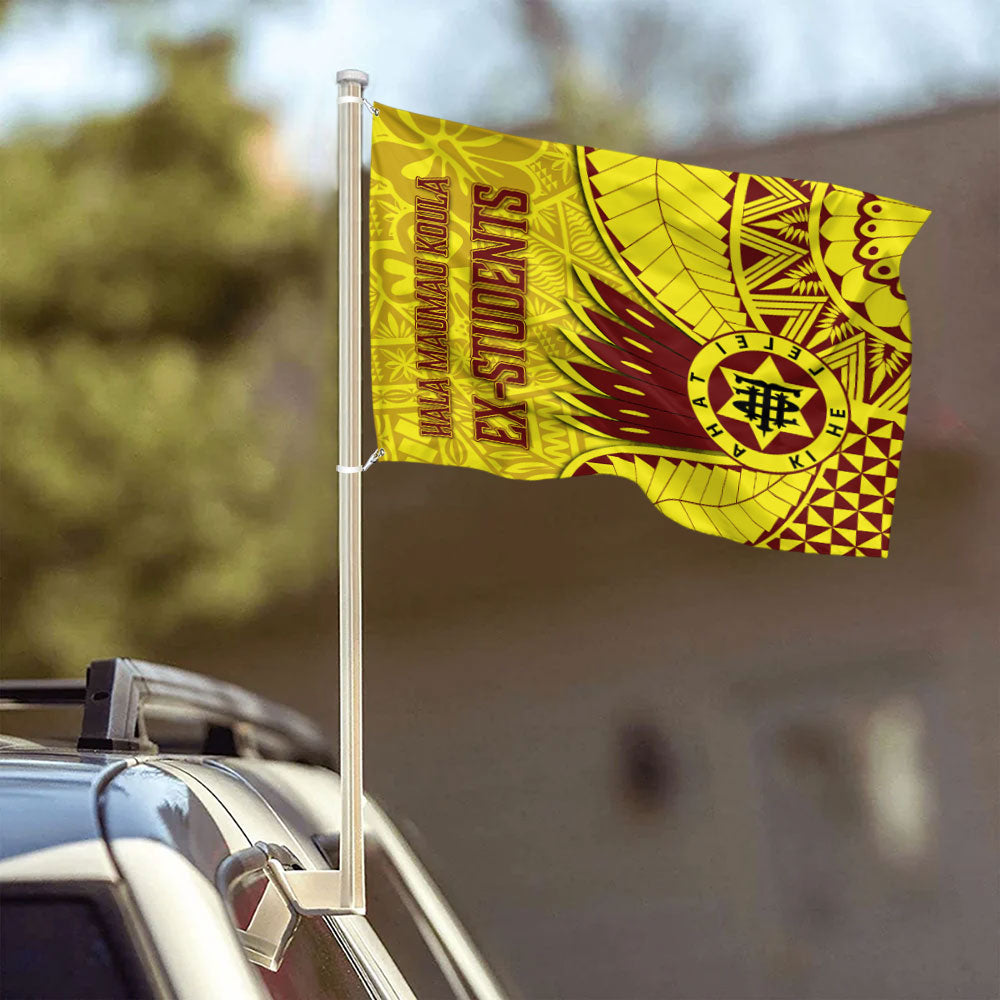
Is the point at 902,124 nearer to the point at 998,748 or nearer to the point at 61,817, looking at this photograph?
the point at 998,748

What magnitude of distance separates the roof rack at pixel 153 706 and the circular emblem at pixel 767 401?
0.71 metres

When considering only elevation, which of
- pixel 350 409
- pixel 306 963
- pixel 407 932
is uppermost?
pixel 350 409

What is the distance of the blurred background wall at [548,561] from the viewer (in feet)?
20.1

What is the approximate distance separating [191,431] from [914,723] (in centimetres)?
384

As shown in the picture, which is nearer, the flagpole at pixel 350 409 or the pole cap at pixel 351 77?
the flagpole at pixel 350 409

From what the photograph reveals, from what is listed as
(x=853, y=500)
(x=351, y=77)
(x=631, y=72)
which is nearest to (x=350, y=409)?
(x=351, y=77)

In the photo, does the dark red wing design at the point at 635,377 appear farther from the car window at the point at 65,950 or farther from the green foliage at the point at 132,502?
the green foliage at the point at 132,502

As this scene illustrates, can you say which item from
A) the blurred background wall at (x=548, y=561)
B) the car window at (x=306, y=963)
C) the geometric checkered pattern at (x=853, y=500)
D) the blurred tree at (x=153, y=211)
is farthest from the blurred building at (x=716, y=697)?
the car window at (x=306, y=963)

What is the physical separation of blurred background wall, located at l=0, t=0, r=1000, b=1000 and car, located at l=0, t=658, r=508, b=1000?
5.13m

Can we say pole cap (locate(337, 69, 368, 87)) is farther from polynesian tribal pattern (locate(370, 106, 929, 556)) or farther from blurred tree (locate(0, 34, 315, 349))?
blurred tree (locate(0, 34, 315, 349))

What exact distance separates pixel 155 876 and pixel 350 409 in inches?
30.3

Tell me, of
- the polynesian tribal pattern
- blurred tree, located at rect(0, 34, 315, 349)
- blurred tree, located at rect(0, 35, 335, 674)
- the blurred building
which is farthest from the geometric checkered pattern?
blurred tree, located at rect(0, 34, 315, 349)

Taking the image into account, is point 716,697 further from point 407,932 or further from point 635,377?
point 407,932

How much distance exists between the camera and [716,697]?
6363mm
